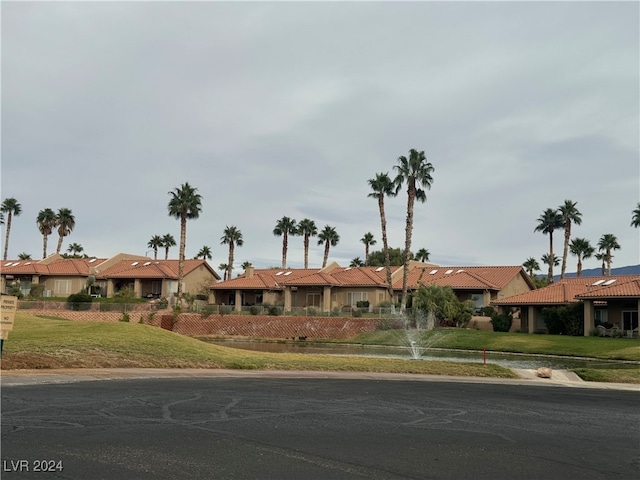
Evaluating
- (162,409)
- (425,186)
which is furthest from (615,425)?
(425,186)

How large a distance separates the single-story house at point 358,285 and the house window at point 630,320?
45.1 feet

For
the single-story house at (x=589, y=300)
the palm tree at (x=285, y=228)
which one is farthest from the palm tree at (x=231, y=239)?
the single-story house at (x=589, y=300)

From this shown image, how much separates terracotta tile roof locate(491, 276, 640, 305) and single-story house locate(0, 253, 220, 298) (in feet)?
124

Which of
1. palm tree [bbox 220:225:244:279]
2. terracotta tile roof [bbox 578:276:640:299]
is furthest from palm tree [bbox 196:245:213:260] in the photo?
terracotta tile roof [bbox 578:276:640:299]

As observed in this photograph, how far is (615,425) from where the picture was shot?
13312 mm

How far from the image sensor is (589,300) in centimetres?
5038

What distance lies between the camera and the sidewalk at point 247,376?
18.2 m

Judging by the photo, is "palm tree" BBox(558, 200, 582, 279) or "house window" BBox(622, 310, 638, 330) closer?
"house window" BBox(622, 310, 638, 330)

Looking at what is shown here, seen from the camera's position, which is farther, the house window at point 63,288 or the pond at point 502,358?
the house window at point 63,288

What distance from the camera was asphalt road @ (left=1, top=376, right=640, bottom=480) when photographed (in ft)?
28.5

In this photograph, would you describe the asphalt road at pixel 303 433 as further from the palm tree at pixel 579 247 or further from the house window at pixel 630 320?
the palm tree at pixel 579 247

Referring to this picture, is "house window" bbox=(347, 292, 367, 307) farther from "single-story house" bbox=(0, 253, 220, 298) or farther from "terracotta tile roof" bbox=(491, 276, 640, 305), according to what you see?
"single-story house" bbox=(0, 253, 220, 298)

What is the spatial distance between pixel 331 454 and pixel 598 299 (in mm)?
45274

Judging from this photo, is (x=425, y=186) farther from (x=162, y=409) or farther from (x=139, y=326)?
(x=162, y=409)
